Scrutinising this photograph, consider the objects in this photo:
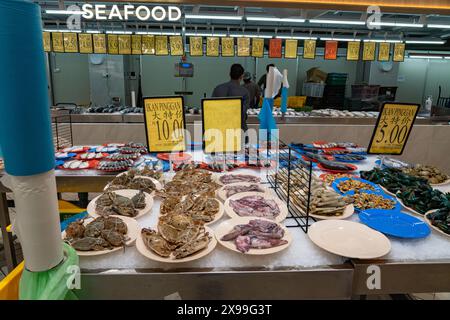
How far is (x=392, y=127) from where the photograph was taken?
112 inches

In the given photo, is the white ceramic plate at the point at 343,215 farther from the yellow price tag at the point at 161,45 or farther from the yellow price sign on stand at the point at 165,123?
the yellow price tag at the point at 161,45

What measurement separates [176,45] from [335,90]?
284 inches

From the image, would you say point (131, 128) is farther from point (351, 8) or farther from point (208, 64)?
point (208, 64)

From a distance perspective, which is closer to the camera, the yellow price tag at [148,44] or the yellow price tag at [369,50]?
the yellow price tag at [148,44]

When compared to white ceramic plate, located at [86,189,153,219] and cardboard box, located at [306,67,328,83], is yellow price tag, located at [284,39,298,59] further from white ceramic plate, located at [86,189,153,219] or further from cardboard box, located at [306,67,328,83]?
cardboard box, located at [306,67,328,83]

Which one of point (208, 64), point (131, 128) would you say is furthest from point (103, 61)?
point (131, 128)

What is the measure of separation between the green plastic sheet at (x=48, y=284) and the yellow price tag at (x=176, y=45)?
545cm

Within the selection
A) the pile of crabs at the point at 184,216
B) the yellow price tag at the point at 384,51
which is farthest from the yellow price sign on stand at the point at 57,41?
the yellow price tag at the point at 384,51

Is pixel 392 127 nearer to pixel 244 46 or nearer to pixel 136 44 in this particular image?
pixel 244 46

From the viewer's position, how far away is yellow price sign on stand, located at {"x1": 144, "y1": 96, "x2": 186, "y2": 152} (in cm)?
278

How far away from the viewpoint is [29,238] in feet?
3.52

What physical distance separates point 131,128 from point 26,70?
15.5 feet

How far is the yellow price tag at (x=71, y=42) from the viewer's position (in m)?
5.88

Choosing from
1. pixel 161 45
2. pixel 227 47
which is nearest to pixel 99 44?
pixel 161 45
